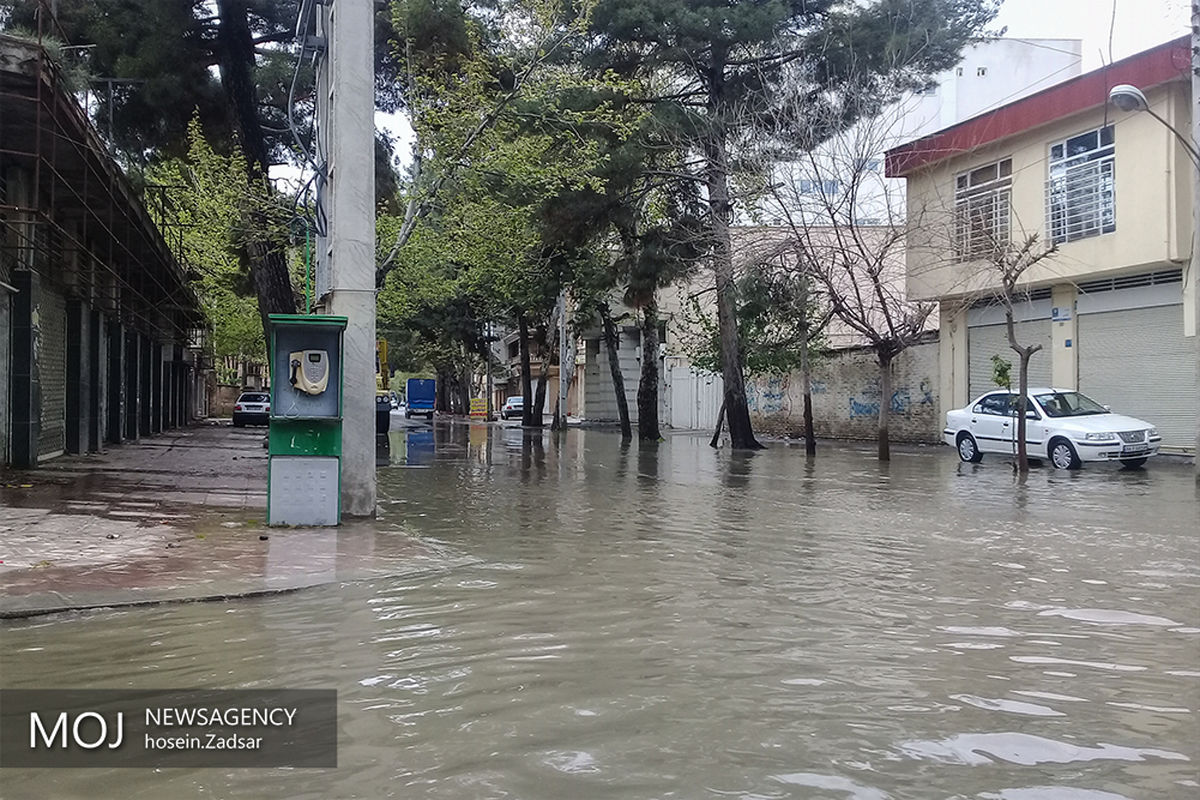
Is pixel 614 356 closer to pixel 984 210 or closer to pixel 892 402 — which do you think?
pixel 892 402

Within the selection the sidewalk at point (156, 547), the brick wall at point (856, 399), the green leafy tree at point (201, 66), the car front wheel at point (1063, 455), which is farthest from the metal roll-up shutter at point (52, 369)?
the brick wall at point (856, 399)

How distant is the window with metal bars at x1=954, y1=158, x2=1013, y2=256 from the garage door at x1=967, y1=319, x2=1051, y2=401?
2518 mm

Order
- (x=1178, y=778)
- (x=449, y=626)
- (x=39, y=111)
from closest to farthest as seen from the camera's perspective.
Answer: (x=1178, y=778) → (x=449, y=626) → (x=39, y=111)

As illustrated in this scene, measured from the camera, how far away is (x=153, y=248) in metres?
25.9

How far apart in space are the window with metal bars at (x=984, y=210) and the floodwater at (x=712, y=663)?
1423 centimetres

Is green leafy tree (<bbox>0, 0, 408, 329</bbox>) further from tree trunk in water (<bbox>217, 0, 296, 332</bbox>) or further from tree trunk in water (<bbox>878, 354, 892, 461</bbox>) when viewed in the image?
tree trunk in water (<bbox>878, 354, 892, 461</bbox>)

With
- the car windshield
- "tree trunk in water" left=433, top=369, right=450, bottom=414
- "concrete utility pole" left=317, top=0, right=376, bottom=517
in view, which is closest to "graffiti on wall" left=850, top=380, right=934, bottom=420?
the car windshield

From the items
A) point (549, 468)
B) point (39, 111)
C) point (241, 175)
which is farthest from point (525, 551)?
point (241, 175)

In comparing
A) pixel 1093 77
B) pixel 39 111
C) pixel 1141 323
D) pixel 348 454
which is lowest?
pixel 348 454

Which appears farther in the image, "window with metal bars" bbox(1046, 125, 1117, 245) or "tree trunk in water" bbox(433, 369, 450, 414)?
"tree trunk in water" bbox(433, 369, 450, 414)

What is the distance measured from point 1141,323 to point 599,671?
2118 centimetres

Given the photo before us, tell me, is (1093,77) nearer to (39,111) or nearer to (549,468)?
(549,468)

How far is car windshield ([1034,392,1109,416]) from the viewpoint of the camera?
2089cm

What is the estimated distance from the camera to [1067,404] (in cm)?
2106
